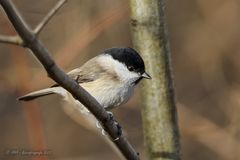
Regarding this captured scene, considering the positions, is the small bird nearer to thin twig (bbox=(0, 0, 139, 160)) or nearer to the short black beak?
the short black beak

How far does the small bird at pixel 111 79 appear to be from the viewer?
2699 mm

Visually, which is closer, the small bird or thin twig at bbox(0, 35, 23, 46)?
thin twig at bbox(0, 35, 23, 46)

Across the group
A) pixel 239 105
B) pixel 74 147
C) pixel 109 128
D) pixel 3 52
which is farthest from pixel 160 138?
pixel 3 52

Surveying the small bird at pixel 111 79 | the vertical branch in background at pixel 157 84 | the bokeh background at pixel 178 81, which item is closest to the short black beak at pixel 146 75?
the vertical branch in background at pixel 157 84

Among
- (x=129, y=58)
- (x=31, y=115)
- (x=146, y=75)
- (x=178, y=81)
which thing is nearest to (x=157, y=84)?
(x=146, y=75)

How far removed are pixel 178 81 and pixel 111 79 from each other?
232 centimetres

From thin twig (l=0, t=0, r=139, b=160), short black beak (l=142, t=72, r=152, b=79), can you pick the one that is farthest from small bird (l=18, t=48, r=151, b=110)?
thin twig (l=0, t=0, r=139, b=160)

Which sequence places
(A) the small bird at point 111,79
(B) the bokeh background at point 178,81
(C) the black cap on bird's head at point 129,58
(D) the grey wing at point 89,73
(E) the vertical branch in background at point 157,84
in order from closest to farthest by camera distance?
(E) the vertical branch in background at point 157,84
(C) the black cap on bird's head at point 129,58
(A) the small bird at point 111,79
(D) the grey wing at point 89,73
(B) the bokeh background at point 178,81

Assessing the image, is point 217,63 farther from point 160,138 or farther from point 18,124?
point 160,138

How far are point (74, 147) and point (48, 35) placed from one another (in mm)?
1006

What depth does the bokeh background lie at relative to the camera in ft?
12.8

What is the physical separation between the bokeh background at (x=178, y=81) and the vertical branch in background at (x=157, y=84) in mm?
1518

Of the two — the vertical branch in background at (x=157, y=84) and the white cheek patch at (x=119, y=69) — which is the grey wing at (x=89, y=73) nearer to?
the white cheek patch at (x=119, y=69)

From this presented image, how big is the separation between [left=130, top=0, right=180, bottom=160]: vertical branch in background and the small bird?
343 millimetres
